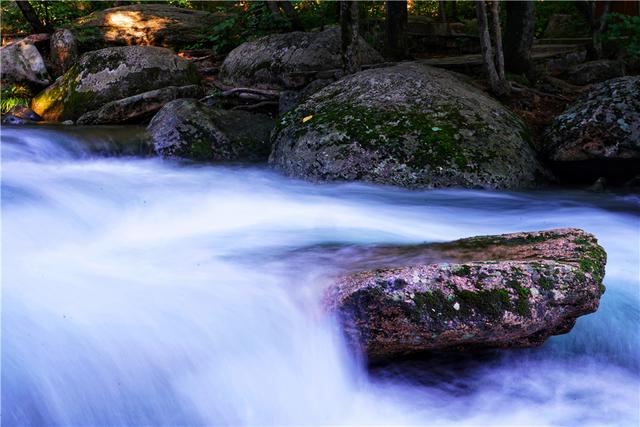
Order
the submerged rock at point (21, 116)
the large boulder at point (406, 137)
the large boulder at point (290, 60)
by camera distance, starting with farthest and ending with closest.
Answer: the submerged rock at point (21, 116)
the large boulder at point (290, 60)
the large boulder at point (406, 137)

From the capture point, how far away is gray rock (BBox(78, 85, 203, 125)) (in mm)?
8398

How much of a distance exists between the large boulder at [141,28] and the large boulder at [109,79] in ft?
8.59

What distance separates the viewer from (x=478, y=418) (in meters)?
2.67

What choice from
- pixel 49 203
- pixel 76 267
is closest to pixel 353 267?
pixel 76 267

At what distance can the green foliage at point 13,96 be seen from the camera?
31.8 feet

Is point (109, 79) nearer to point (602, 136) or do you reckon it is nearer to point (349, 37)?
point (349, 37)

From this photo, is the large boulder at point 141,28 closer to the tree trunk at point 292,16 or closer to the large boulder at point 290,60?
the tree trunk at point 292,16

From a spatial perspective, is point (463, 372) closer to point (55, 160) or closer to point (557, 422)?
point (557, 422)

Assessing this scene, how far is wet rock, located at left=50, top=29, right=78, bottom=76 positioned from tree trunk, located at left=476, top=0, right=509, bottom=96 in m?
7.35

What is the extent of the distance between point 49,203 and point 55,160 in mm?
1831

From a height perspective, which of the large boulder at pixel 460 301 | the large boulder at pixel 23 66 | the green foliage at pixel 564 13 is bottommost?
the large boulder at pixel 460 301

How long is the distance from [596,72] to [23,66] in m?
9.59

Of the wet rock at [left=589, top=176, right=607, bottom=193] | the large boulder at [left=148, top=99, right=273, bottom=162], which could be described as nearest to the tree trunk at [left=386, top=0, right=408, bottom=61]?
the large boulder at [left=148, top=99, right=273, bottom=162]

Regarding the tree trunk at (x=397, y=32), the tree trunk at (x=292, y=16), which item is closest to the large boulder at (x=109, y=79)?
the tree trunk at (x=292, y=16)
